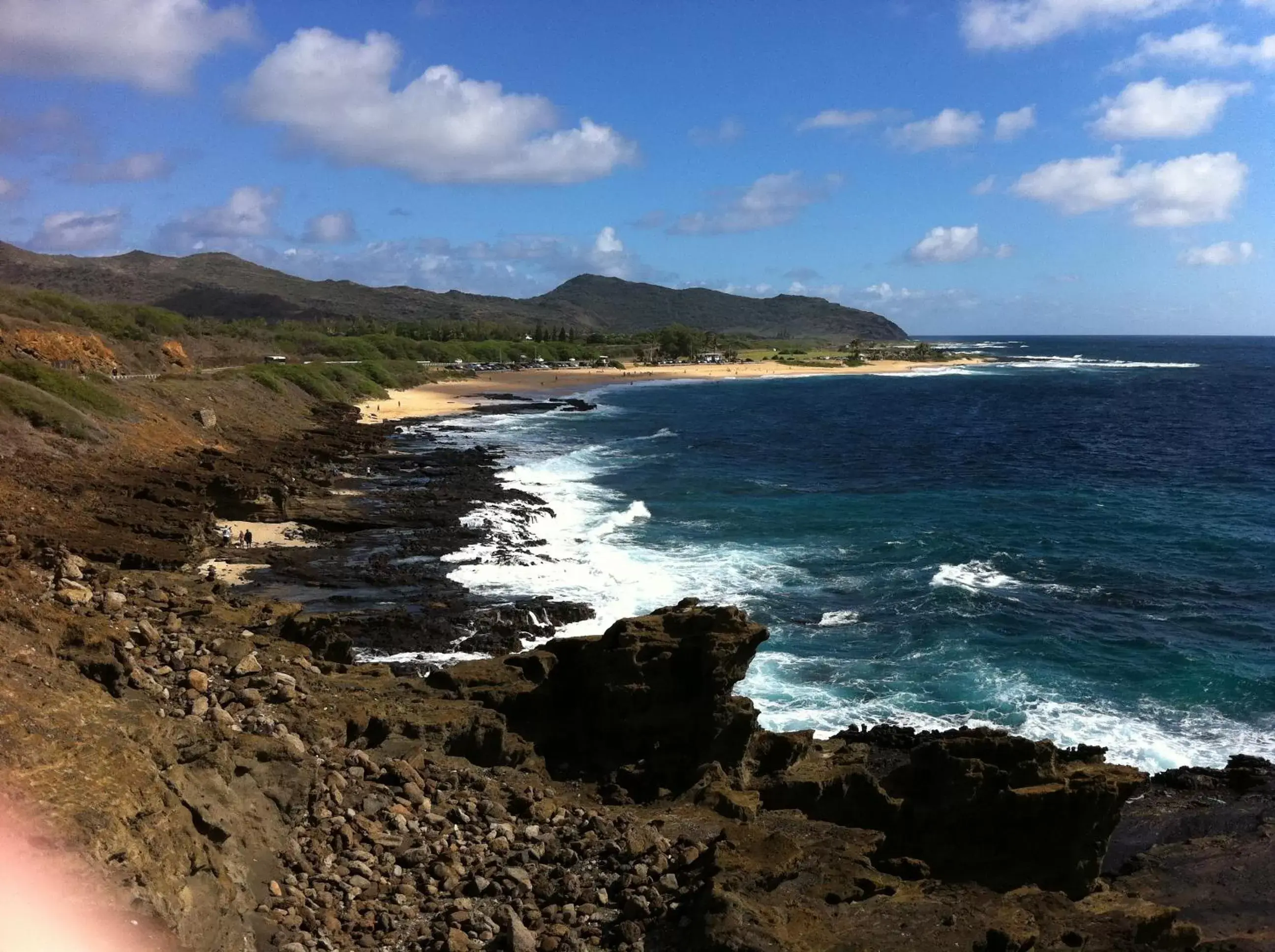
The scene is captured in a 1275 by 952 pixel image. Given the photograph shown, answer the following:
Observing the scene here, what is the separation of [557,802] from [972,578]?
2042 cm

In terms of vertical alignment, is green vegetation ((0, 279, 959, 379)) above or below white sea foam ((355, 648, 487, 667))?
above

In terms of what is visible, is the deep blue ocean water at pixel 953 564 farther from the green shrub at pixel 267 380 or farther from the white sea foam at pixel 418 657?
the green shrub at pixel 267 380

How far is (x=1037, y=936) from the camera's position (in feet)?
33.9

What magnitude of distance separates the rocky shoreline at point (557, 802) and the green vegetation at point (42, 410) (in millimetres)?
16531

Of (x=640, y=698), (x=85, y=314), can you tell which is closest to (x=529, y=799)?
(x=640, y=698)

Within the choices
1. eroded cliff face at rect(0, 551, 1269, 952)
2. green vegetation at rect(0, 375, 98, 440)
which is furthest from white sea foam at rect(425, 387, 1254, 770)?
green vegetation at rect(0, 375, 98, 440)

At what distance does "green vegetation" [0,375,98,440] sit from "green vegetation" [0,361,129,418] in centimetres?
196

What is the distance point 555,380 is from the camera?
11988 centimetres

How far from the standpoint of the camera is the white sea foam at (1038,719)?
17984mm

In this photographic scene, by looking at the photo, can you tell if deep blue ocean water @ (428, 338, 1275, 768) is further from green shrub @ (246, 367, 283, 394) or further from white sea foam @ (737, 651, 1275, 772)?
green shrub @ (246, 367, 283, 394)

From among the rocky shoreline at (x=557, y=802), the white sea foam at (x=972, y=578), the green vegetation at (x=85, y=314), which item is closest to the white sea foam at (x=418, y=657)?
the rocky shoreline at (x=557, y=802)

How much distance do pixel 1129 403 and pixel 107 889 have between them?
103191mm

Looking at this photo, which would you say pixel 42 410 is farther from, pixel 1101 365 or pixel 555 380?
pixel 1101 365

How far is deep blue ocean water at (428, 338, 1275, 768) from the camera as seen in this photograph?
20172mm
